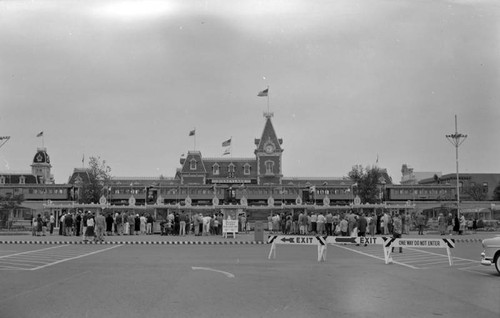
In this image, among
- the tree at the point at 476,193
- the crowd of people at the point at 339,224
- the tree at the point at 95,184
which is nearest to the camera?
the crowd of people at the point at 339,224

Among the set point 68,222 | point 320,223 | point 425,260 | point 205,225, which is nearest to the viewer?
point 425,260

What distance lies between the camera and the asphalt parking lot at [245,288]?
32.8ft

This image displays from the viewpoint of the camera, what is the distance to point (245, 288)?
41.9 feet

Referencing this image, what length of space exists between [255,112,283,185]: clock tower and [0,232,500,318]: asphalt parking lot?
98867 mm

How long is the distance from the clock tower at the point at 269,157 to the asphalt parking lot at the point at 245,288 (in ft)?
324

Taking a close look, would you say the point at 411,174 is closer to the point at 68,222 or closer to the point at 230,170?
the point at 230,170

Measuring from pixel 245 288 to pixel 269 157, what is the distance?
352ft

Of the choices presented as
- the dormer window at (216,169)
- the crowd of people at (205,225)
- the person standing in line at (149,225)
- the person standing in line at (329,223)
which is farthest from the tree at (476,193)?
the person standing in line at (149,225)

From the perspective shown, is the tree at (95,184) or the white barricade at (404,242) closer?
the white barricade at (404,242)

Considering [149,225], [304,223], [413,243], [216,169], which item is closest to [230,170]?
[216,169]

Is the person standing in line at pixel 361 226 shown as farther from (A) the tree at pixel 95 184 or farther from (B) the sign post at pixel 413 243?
(A) the tree at pixel 95 184

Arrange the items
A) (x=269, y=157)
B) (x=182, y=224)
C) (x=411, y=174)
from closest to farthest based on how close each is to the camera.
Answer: (x=182, y=224), (x=269, y=157), (x=411, y=174)

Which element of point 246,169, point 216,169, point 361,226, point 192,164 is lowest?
point 361,226

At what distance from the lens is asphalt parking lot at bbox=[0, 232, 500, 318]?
999cm
